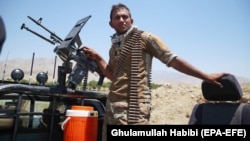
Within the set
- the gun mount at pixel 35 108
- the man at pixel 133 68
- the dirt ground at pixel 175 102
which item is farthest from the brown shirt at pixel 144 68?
the dirt ground at pixel 175 102

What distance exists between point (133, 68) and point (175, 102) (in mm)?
21267

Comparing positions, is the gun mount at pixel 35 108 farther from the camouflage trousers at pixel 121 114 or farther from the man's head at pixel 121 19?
the man's head at pixel 121 19

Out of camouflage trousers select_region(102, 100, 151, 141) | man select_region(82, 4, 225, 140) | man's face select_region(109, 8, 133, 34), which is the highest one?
man's face select_region(109, 8, 133, 34)

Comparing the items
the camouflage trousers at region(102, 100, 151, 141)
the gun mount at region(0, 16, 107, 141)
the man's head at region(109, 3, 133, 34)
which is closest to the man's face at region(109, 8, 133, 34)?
the man's head at region(109, 3, 133, 34)

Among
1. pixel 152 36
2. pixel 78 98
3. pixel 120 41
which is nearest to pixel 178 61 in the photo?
pixel 152 36

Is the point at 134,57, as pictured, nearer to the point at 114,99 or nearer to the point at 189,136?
the point at 114,99

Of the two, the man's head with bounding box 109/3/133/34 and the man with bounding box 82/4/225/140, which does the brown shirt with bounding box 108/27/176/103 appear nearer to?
the man with bounding box 82/4/225/140

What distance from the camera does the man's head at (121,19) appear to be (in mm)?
2784

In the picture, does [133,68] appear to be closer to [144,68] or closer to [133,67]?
[133,67]

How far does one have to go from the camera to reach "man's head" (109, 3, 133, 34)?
9.13 ft

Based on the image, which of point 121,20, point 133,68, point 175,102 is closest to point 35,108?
point 133,68

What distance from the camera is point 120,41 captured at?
9.20 feet

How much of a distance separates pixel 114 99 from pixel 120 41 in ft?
1.85

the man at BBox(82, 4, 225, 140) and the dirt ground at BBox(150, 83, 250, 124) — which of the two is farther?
the dirt ground at BBox(150, 83, 250, 124)
